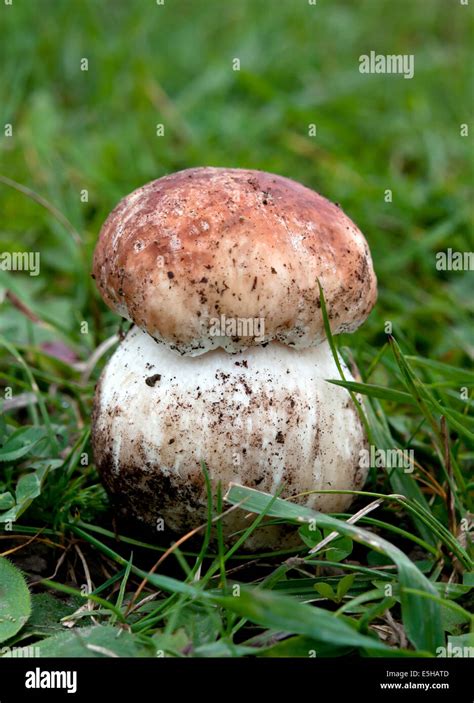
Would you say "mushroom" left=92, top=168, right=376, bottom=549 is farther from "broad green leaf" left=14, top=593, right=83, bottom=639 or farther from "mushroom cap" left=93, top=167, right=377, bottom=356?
"broad green leaf" left=14, top=593, right=83, bottom=639

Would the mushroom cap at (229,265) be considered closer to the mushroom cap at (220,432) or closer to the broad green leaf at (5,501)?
the mushroom cap at (220,432)

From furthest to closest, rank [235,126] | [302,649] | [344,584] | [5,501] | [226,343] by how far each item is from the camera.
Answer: [235,126], [5,501], [226,343], [344,584], [302,649]

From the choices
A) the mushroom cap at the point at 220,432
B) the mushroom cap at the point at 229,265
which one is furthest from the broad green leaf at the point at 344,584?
the mushroom cap at the point at 229,265

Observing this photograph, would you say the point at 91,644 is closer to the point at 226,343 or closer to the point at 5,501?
the point at 5,501

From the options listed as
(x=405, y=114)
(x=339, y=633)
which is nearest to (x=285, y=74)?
(x=405, y=114)

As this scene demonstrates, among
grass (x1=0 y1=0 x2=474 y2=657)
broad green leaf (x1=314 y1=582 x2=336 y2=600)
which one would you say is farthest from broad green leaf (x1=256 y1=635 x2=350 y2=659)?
broad green leaf (x1=314 y1=582 x2=336 y2=600)

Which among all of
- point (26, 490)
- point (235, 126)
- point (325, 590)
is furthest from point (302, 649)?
point (235, 126)
